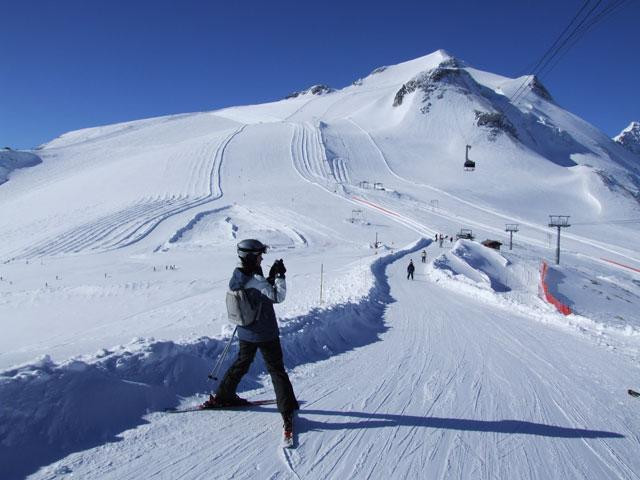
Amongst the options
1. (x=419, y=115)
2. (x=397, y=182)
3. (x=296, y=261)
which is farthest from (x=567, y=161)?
(x=296, y=261)

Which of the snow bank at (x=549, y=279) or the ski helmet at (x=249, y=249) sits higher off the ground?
the ski helmet at (x=249, y=249)

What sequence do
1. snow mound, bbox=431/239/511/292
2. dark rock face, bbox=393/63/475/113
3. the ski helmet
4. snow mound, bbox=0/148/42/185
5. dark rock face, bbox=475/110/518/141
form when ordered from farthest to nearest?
dark rock face, bbox=393/63/475/113, dark rock face, bbox=475/110/518/141, snow mound, bbox=0/148/42/185, snow mound, bbox=431/239/511/292, the ski helmet

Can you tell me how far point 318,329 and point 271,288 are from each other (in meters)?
4.20

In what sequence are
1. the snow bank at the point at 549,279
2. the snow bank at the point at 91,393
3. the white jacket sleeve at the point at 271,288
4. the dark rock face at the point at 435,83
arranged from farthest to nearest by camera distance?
the dark rock face at the point at 435,83
the snow bank at the point at 549,279
the white jacket sleeve at the point at 271,288
the snow bank at the point at 91,393

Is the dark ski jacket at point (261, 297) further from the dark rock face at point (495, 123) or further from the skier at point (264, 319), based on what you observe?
the dark rock face at point (495, 123)

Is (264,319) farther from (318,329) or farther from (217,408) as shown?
(318,329)

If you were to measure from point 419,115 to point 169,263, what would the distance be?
348 ft

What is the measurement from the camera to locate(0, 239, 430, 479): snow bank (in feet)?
12.4

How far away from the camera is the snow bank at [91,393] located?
378 cm

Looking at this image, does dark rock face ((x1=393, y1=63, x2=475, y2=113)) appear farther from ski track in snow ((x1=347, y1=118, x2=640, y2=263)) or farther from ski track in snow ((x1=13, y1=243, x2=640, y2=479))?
ski track in snow ((x1=13, y1=243, x2=640, y2=479))

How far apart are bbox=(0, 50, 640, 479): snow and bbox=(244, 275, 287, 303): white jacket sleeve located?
1.28 meters

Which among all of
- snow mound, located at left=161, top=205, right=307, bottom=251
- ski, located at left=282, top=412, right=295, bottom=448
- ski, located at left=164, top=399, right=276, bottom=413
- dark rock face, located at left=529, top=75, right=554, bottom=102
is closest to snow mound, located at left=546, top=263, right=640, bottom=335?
snow mound, located at left=161, top=205, right=307, bottom=251

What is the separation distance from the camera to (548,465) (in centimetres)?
404

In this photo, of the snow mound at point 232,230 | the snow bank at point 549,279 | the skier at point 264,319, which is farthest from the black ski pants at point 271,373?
the snow mound at point 232,230
